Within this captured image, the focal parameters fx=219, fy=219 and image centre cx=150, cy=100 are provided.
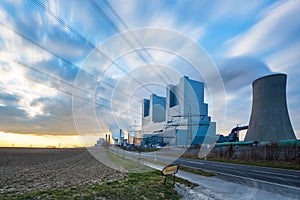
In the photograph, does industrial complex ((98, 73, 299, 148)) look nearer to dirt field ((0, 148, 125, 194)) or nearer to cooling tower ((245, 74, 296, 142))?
cooling tower ((245, 74, 296, 142))

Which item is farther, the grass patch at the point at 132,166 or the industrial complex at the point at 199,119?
the industrial complex at the point at 199,119

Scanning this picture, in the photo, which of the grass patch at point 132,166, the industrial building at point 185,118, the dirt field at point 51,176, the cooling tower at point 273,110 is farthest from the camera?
the industrial building at point 185,118

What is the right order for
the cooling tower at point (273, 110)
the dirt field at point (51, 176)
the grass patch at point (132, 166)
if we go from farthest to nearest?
the cooling tower at point (273, 110), the grass patch at point (132, 166), the dirt field at point (51, 176)

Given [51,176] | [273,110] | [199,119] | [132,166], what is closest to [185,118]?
[199,119]

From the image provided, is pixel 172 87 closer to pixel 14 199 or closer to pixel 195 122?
pixel 195 122

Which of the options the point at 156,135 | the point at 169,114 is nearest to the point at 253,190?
the point at 169,114

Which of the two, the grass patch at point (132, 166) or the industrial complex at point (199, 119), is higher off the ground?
the industrial complex at point (199, 119)

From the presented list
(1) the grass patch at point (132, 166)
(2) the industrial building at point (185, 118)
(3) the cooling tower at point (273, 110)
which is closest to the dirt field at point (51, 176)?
(1) the grass patch at point (132, 166)

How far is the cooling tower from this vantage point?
36.5 metres

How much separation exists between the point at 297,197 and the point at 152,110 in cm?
9166

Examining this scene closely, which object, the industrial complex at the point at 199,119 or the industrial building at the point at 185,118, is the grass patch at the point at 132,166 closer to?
the industrial complex at the point at 199,119

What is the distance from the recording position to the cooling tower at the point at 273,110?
120ft

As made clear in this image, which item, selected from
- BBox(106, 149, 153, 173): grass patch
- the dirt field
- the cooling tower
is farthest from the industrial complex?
the dirt field

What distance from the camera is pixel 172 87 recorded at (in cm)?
8644
